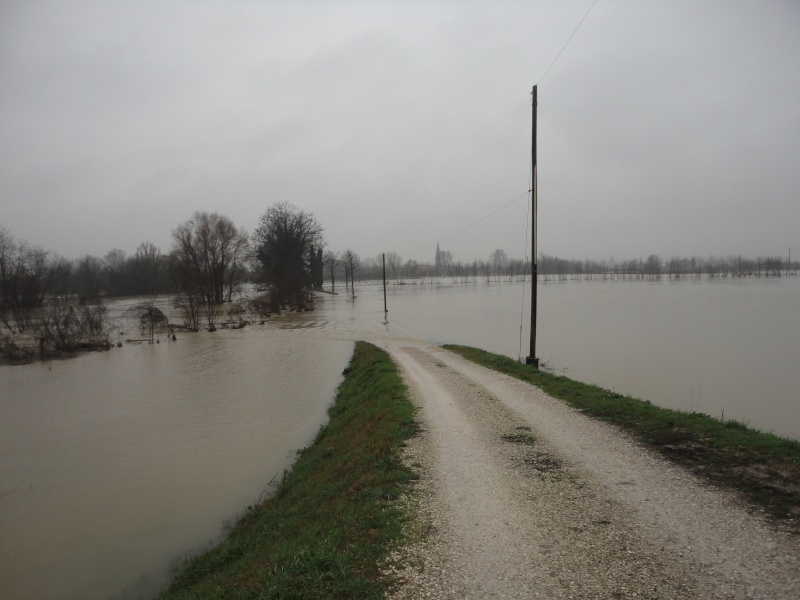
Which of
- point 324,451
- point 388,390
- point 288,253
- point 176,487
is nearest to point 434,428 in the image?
point 324,451

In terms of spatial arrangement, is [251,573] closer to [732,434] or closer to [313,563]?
[313,563]

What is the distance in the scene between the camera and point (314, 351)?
26578 millimetres

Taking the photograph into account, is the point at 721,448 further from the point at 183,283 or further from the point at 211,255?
the point at 211,255

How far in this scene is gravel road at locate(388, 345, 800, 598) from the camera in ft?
12.7

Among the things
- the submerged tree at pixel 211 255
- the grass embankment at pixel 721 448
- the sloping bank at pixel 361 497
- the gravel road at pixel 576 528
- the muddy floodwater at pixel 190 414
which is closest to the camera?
the gravel road at pixel 576 528

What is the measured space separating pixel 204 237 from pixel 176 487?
62.3m

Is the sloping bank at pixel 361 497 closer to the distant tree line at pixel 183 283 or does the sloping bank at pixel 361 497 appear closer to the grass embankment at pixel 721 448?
the grass embankment at pixel 721 448

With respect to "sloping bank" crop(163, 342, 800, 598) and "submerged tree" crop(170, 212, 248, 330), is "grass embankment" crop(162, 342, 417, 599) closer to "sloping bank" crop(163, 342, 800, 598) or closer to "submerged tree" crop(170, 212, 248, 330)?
"sloping bank" crop(163, 342, 800, 598)

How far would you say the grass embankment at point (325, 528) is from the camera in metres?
4.32

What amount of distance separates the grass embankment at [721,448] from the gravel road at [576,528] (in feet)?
1.02

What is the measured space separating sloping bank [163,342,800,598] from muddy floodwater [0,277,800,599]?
4.56 feet

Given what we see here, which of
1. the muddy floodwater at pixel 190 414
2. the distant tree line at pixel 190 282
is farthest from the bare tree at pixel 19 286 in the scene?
the muddy floodwater at pixel 190 414

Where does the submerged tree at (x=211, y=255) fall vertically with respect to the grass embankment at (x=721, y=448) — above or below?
above

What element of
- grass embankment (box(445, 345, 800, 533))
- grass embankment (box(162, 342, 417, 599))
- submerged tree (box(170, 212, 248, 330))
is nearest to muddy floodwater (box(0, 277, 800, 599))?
grass embankment (box(162, 342, 417, 599))
